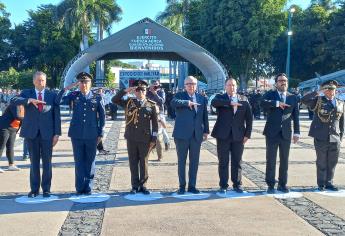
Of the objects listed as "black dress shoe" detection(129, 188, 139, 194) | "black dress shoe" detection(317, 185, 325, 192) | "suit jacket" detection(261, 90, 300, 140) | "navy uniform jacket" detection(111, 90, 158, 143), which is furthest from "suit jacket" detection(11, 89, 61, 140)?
"black dress shoe" detection(317, 185, 325, 192)

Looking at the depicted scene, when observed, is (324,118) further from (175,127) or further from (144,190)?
(144,190)

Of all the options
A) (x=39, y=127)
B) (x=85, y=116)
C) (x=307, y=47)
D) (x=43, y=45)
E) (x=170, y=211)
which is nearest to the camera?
(x=170, y=211)

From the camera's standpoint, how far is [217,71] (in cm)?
3130

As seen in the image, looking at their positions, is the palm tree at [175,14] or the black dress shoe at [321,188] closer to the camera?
the black dress shoe at [321,188]

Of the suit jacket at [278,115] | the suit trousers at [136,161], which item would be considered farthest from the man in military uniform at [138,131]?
the suit jacket at [278,115]

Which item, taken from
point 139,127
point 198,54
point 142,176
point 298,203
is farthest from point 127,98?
point 198,54

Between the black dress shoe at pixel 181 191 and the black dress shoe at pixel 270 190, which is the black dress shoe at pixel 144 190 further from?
the black dress shoe at pixel 270 190

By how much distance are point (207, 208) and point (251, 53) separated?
36.9 m

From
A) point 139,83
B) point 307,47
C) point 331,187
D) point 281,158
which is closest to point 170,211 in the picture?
point 139,83

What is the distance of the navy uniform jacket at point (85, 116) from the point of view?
22.4 feet

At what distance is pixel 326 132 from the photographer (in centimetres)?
745

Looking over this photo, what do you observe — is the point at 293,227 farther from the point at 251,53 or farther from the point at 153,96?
the point at 251,53

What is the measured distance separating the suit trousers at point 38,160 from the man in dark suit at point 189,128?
1863 millimetres

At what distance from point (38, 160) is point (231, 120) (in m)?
2.86
